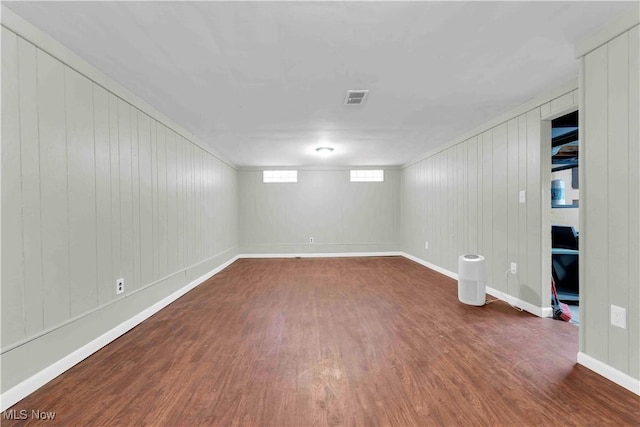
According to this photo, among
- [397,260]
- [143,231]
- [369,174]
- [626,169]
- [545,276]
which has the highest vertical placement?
[369,174]

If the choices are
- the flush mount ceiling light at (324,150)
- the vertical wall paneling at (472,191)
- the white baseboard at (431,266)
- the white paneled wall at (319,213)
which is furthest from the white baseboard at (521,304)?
the white paneled wall at (319,213)

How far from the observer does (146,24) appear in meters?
1.64

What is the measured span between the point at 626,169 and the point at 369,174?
17.6ft

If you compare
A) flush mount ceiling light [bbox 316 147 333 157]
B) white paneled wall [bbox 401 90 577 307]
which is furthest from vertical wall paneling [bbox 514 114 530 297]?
flush mount ceiling light [bbox 316 147 333 157]

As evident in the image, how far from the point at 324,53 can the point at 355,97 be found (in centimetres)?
80

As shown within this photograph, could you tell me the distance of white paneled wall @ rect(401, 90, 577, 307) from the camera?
281cm

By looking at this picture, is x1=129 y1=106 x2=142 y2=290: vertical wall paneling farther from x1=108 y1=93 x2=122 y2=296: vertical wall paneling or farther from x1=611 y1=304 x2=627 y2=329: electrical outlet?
x1=611 y1=304 x2=627 y2=329: electrical outlet

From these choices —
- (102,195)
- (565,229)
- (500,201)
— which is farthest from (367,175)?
(102,195)

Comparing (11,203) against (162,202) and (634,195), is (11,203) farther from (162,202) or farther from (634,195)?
(634,195)

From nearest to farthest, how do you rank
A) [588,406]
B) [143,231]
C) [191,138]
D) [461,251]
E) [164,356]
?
[588,406], [164,356], [143,231], [191,138], [461,251]

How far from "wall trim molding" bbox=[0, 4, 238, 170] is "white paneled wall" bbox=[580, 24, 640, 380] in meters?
3.84

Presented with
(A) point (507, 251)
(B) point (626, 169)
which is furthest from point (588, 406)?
(A) point (507, 251)

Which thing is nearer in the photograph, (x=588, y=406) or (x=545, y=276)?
(x=588, y=406)

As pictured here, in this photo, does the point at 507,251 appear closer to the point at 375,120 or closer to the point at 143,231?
the point at 375,120
